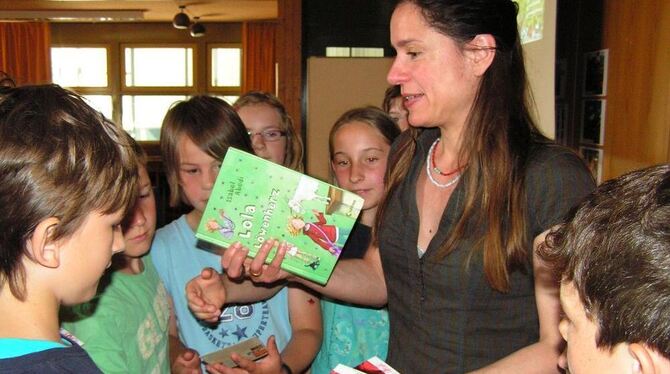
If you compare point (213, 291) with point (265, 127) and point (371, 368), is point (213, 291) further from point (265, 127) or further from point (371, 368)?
point (265, 127)

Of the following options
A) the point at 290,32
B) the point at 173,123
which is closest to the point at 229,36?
the point at 290,32

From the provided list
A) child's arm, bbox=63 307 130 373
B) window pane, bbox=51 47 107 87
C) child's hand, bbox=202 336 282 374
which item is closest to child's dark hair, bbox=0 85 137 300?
child's arm, bbox=63 307 130 373

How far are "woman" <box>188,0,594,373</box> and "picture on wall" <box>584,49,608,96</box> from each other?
166cm

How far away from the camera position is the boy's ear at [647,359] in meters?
0.74

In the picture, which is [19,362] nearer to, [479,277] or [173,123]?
[479,277]

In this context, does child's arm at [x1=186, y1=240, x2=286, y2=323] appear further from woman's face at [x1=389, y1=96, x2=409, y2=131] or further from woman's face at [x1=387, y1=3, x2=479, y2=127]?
woman's face at [x1=389, y1=96, x2=409, y2=131]

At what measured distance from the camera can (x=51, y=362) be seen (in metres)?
0.92

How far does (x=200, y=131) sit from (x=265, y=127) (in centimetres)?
66

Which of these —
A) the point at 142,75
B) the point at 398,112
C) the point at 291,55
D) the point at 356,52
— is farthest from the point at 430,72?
the point at 142,75

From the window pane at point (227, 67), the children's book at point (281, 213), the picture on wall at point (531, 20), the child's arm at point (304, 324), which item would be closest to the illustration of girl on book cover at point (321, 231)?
the children's book at point (281, 213)

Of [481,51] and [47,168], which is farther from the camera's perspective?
[481,51]

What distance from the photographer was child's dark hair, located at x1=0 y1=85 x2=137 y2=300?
932 mm

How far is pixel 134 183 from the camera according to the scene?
1140mm

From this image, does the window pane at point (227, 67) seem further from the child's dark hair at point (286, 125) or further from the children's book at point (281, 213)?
the children's book at point (281, 213)
